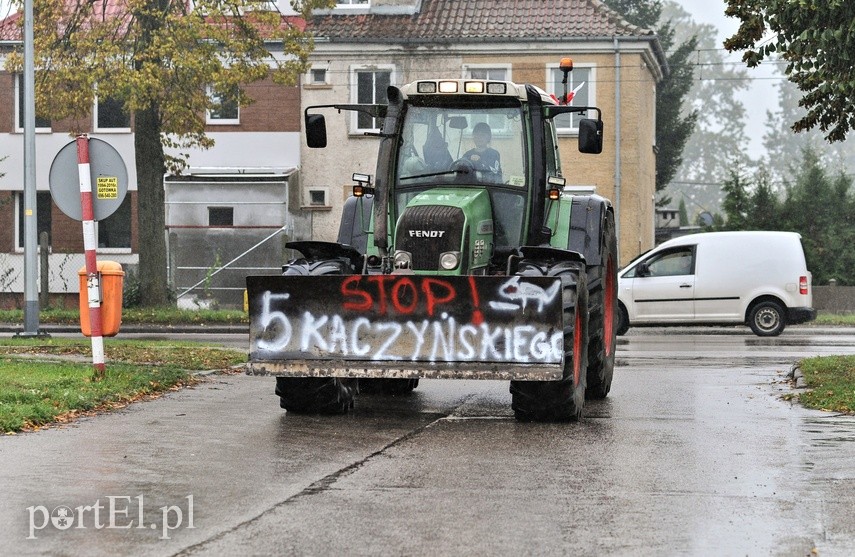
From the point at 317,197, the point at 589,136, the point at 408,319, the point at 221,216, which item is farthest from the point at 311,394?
the point at 317,197

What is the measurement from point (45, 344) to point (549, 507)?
12246 millimetres

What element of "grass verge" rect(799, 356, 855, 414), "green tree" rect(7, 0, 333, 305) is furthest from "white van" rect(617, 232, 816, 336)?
"grass verge" rect(799, 356, 855, 414)

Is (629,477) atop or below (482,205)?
below

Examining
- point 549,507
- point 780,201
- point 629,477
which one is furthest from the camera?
point 780,201

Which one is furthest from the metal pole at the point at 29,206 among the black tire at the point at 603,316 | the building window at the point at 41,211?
the building window at the point at 41,211

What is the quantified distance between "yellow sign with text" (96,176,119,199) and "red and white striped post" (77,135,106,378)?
118mm

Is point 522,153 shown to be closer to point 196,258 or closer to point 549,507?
point 549,507

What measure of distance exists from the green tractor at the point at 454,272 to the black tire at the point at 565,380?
0.5 inches

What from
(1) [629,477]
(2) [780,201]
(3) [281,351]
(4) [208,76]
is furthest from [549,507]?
(2) [780,201]

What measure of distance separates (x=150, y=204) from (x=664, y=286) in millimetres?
10817

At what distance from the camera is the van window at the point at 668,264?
1040 inches

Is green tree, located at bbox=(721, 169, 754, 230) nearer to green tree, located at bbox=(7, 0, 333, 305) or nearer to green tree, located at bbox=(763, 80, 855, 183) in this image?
green tree, located at bbox=(7, 0, 333, 305)

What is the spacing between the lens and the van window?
26.4 m

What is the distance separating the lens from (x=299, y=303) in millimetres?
10883
